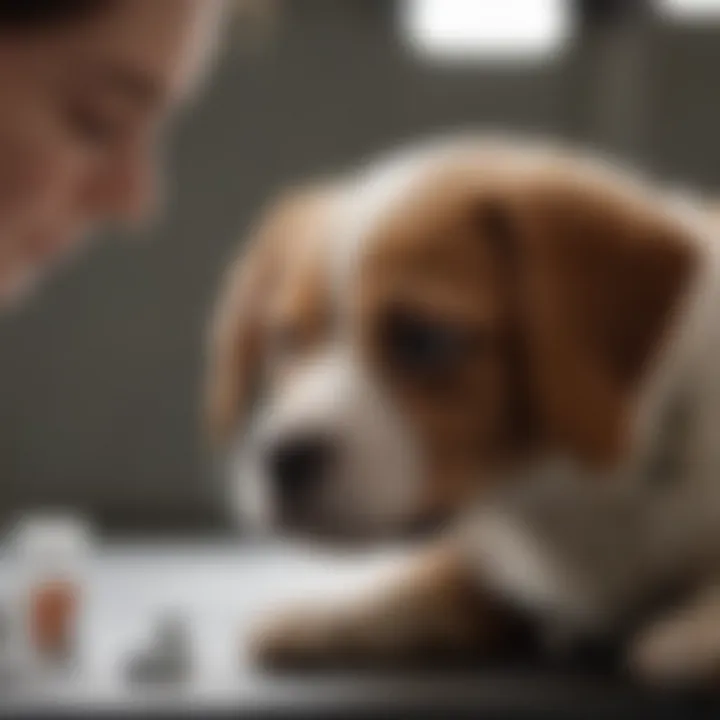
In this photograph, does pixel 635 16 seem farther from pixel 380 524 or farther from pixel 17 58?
pixel 17 58

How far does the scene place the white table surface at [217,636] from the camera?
65cm

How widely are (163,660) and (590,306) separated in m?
0.24

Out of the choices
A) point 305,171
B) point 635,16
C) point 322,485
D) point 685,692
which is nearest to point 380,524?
point 322,485

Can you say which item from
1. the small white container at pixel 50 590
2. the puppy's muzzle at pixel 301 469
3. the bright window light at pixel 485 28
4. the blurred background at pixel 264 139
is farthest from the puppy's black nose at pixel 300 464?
the bright window light at pixel 485 28

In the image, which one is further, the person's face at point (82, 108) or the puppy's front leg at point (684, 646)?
the puppy's front leg at point (684, 646)

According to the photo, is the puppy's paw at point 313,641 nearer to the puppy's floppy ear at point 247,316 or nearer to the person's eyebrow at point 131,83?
the puppy's floppy ear at point 247,316

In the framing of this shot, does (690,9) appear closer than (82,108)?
No

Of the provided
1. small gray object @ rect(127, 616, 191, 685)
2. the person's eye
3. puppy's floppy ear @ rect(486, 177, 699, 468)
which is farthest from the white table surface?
the person's eye

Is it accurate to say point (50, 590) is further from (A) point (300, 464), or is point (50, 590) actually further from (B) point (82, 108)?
(B) point (82, 108)

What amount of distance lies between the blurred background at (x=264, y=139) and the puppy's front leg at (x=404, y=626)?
0.18 meters

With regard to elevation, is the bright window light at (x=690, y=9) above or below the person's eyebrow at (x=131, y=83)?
above

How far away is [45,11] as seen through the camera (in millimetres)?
371

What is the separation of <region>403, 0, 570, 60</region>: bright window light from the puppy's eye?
12.0 inches

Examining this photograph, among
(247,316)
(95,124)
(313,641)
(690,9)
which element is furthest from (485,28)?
(95,124)
